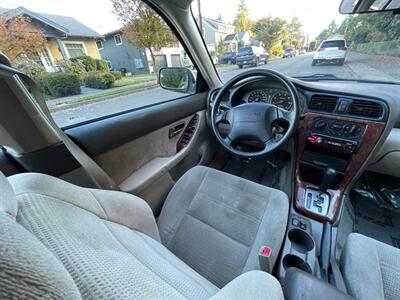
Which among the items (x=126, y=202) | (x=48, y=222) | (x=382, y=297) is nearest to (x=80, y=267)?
(x=48, y=222)

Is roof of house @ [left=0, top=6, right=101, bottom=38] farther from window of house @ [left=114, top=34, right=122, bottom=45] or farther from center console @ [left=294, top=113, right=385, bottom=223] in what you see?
center console @ [left=294, top=113, right=385, bottom=223]

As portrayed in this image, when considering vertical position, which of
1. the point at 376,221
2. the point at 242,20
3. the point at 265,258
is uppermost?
the point at 242,20

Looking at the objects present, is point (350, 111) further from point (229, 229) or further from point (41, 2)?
point (41, 2)

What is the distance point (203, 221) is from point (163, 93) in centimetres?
120

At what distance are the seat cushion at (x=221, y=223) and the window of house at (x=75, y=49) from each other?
104 cm

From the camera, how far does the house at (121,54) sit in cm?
153

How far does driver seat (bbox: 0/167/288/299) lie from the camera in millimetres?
271

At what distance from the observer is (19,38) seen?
101 centimetres

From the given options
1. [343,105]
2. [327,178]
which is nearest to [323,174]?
[327,178]

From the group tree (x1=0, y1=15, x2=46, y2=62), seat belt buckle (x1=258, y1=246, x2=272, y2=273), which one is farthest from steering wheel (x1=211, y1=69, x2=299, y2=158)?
tree (x1=0, y1=15, x2=46, y2=62)

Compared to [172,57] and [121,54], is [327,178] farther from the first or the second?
[121,54]

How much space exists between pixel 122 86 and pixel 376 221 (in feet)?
6.97

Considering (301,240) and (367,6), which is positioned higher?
(367,6)

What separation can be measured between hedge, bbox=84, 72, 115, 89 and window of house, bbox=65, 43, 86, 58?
127 millimetres
